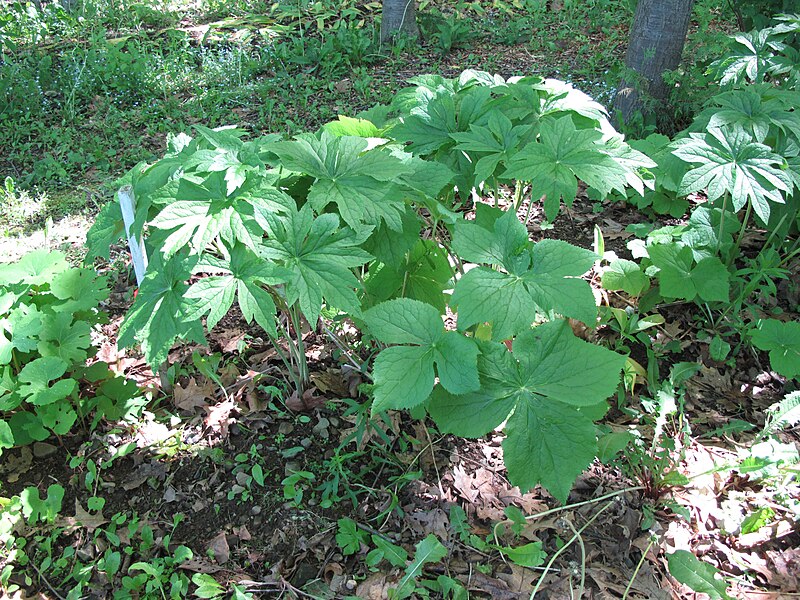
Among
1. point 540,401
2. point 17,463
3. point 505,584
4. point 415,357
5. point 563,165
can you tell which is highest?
point 563,165

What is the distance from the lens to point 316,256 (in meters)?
1.91

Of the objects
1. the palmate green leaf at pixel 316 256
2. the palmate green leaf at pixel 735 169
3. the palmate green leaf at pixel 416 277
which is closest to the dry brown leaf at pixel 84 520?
the palmate green leaf at pixel 316 256

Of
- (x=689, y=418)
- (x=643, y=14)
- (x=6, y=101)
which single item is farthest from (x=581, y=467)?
(x=6, y=101)

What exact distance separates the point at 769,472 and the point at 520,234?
1.26 metres

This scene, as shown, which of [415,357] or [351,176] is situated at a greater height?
[351,176]

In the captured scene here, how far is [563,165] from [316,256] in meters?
0.97

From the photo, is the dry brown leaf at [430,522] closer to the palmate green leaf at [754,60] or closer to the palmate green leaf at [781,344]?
the palmate green leaf at [781,344]

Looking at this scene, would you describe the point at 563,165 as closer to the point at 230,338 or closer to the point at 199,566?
the point at 230,338

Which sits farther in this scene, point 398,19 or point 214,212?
point 398,19

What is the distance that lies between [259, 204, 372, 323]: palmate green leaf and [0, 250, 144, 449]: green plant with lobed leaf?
111cm

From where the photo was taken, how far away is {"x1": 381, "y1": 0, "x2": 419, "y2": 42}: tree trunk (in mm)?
6172

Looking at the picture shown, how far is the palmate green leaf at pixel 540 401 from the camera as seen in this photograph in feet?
5.83

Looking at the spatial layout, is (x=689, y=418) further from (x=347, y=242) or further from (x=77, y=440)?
(x=77, y=440)

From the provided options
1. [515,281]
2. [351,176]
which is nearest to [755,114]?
[515,281]
